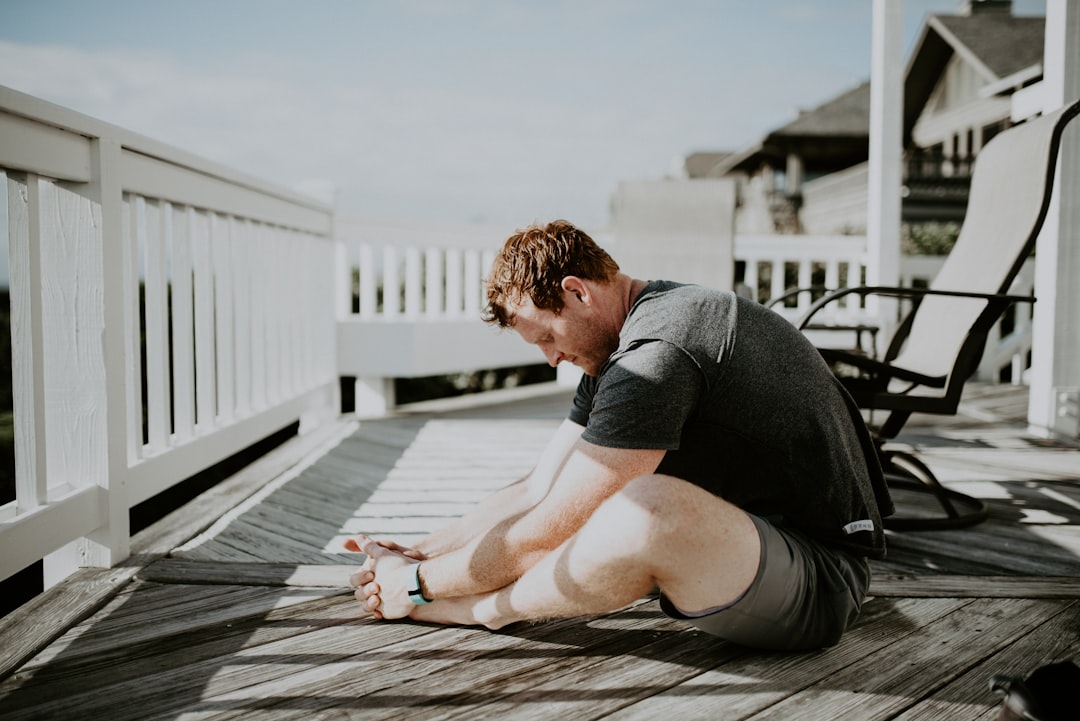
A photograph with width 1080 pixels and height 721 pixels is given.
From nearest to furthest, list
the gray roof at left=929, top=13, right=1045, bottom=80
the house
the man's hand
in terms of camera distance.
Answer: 1. the man's hand
2. the house
3. the gray roof at left=929, top=13, right=1045, bottom=80

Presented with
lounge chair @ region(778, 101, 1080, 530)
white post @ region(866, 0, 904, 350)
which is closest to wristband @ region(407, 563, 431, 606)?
lounge chair @ region(778, 101, 1080, 530)

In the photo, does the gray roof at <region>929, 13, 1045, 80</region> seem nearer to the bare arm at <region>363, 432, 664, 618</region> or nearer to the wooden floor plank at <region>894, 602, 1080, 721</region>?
the wooden floor plank at <region>894, 602, 1080, 721</region>

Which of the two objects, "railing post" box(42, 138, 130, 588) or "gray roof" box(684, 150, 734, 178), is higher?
"gray roof" box(684, 150, 734, 178)

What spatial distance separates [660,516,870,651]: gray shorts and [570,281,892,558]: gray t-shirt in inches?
2.0

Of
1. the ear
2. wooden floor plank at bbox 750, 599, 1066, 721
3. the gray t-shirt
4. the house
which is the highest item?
the house

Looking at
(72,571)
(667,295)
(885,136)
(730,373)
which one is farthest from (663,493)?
(885,136)

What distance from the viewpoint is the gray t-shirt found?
1.34 m

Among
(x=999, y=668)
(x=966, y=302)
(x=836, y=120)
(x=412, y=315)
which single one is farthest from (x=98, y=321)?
(x=836, y=120)

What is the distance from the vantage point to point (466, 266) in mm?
5422

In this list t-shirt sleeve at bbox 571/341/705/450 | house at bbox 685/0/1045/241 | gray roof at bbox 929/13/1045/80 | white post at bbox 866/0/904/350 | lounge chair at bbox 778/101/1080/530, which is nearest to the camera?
t-shirt sleeve at bbox 571/341/705/450

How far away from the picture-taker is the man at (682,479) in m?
1.36

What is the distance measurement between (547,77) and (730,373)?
4646cm

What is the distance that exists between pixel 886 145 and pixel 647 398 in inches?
157

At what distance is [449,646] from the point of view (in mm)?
1617
